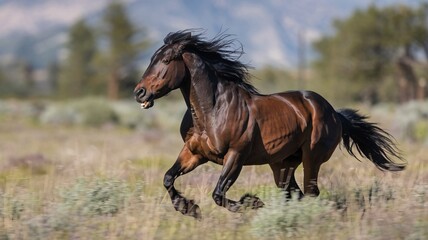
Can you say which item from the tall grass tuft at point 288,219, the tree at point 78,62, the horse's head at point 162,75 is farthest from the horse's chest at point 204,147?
the tree at point 78,62

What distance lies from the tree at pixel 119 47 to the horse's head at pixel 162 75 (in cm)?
6063

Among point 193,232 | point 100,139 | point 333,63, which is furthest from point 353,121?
point 333,63

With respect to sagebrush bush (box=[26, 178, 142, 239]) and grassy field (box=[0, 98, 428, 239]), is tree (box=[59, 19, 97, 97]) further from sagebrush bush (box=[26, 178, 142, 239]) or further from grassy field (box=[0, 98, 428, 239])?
sagebrush bush (box=[26, 178, 142, 239])

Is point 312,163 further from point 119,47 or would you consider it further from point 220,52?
point 119,47

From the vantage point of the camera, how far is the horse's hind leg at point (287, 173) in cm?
849

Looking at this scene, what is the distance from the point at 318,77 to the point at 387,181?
62921 mm

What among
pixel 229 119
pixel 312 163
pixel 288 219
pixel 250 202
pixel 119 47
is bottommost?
pixel 288 219

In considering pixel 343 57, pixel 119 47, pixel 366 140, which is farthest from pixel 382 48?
pixel 366 140

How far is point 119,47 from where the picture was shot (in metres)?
68.7

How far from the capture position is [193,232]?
6.88 m

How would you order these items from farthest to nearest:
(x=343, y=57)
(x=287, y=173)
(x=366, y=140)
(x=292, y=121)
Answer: (x=343, y=57) → (x=366, y=140) → (x=287, y=173) → (x=292, y=121)

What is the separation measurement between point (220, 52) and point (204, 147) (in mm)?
1112

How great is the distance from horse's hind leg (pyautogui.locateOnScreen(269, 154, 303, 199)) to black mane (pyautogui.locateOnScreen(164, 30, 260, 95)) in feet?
2.78

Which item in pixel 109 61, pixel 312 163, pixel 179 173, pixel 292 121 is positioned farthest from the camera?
pixel 109 61
